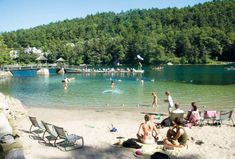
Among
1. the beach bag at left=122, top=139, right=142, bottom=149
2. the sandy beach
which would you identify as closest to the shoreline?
the sandy beach

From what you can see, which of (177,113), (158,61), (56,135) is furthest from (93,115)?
(158,61)

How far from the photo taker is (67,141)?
1238 centimetres

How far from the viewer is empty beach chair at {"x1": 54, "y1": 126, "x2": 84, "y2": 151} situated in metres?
12.1

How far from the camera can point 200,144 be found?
41.1 ft

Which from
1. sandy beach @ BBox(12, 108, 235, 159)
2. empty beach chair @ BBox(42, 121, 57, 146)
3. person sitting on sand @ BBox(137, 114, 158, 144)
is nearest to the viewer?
sandy beach @ BBox(12, 108, 235, 159)

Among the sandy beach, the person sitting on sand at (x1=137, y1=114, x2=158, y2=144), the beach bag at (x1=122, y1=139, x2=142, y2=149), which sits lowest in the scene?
the sandy beach

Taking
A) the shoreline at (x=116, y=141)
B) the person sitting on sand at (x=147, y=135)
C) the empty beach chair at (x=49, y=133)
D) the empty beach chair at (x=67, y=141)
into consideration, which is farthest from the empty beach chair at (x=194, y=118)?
the empty beach chair at (x=49, y=133)

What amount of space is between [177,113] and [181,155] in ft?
14.3

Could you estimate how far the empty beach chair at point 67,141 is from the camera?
39.5ft

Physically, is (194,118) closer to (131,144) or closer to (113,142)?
(113,142)

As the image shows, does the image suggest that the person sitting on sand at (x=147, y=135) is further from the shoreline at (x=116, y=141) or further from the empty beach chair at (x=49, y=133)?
the empty beach chair at (x=49, y=133)

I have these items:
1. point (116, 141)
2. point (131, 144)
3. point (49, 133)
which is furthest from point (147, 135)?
point (49, 133)

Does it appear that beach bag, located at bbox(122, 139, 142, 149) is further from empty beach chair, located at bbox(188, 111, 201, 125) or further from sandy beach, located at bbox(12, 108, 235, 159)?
empty beach chair, located at bbox(188, 111, 201, 125)

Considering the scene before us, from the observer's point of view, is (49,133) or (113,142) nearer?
(113,142)
